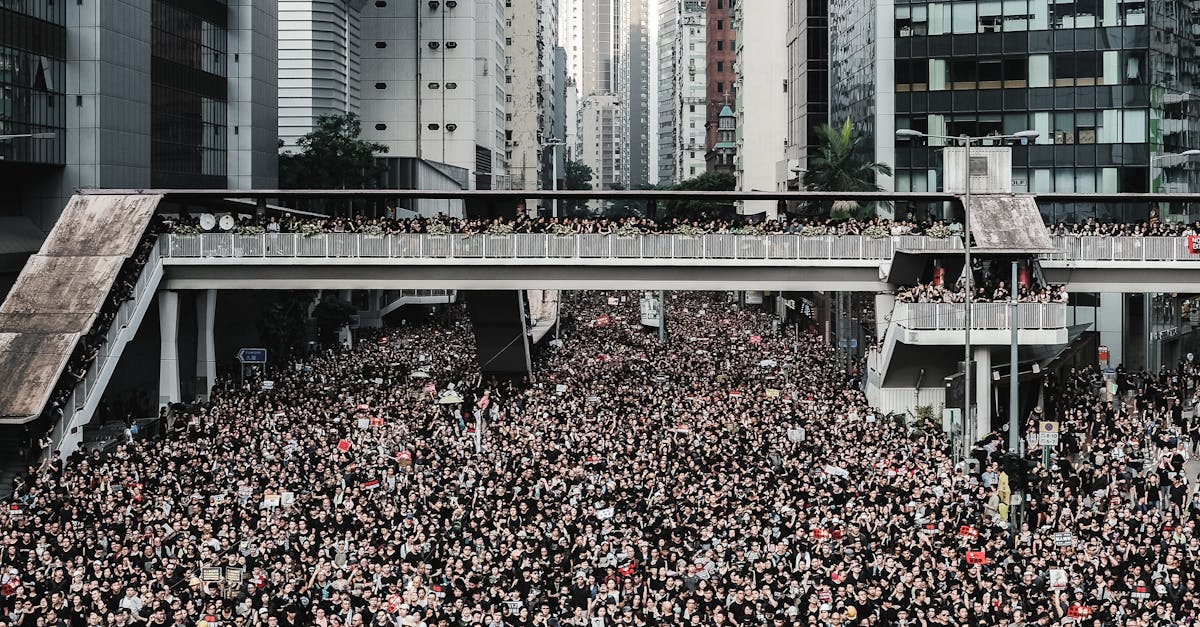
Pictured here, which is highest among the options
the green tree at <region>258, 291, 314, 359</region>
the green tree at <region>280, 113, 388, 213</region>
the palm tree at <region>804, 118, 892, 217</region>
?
the green tree at <region>280, 113, 388, 213</region>

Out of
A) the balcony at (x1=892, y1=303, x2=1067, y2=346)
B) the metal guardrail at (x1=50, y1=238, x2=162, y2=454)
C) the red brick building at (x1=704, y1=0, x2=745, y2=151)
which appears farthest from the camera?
the red brick building at (x1=704, y1=0, x2=745, y2=151)

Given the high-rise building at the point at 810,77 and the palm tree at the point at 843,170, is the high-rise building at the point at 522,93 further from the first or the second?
the palm tree at the point at 843,170

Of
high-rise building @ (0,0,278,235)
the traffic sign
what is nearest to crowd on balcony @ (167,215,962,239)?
high-rise building @ (0,0,278,235)

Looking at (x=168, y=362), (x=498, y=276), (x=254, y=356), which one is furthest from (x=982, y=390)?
(x=254, y=356)

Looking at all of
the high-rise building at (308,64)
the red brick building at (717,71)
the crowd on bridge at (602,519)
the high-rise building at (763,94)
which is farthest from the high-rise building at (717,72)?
the crowd on bridge at (602,519)

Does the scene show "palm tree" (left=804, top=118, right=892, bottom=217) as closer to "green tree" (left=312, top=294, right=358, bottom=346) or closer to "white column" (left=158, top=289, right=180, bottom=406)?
"green tree" (left=312, top=294, right=358, bottom=346)

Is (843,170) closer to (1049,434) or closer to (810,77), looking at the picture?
(810,77)
